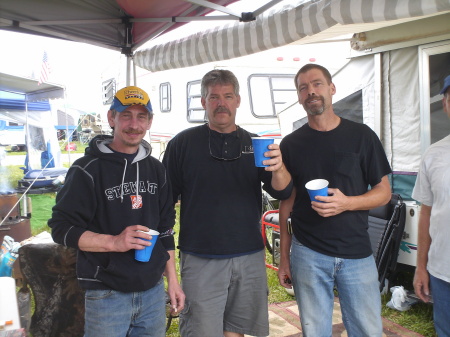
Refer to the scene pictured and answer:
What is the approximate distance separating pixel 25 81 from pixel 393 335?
26.2 feet

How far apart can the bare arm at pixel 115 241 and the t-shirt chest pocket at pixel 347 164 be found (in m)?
1.13

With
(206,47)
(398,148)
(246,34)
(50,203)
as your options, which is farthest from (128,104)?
(50,203)

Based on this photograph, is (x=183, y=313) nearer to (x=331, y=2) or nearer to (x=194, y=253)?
(x=194, y=253)

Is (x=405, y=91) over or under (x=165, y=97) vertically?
under

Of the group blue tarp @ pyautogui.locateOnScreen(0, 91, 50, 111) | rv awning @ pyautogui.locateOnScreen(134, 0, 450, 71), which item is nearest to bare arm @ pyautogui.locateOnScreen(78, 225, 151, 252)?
rv awning @ pyautogui.locateOnScreen(134, 0, 450, 71)

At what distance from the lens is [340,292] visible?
2252 millimetres

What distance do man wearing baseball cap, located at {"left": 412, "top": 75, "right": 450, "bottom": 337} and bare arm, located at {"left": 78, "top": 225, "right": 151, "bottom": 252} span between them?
1.52m

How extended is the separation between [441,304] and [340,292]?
20.5 inches

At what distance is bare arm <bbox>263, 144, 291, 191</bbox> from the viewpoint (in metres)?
2.02

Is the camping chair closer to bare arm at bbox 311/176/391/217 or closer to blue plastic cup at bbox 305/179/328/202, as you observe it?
bare arm at bbox 311/176/391/217

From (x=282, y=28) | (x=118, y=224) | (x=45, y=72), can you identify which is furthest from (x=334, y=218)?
(x=45, y=72)

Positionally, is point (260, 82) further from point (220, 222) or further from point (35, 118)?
point (220, 222)

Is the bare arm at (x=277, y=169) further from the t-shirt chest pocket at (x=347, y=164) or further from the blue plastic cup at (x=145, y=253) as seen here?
the blue plastic cup at (x=145, y=253)

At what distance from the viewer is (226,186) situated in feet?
7.82
